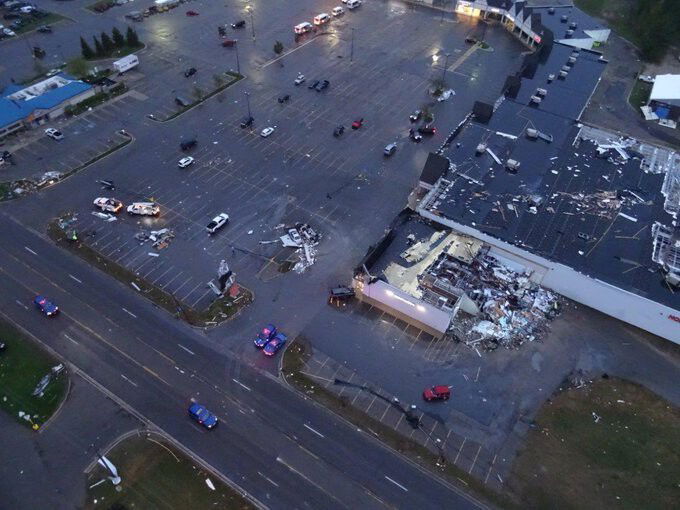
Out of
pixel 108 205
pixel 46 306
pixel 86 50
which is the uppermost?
Result: pixel 86 50

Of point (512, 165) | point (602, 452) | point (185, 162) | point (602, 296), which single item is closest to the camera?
point (602, 452)

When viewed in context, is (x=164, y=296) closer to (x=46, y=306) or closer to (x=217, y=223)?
(x=217, y=223)

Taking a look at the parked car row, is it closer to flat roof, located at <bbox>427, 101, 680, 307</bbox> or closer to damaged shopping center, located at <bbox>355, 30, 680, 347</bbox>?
damaged shopping center, located at <bbox>355, 30, 680, 347</bbox>

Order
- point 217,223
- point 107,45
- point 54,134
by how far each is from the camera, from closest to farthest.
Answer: point 217,223 → point 54,134 → point 107,45

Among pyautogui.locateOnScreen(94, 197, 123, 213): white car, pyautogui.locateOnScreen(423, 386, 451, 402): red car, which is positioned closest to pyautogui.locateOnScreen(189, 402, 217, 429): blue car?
pyautogui.locateOnScreen(423, 386, 451, 402): red car

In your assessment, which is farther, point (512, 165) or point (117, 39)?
point (117, 39)

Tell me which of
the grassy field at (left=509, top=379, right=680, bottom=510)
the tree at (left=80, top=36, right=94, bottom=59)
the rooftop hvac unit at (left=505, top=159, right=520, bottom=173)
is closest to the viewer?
the grassy field at (left=509, top=379, right=680, bottom=510)

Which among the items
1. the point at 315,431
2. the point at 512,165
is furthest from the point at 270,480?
the point at 512,165
